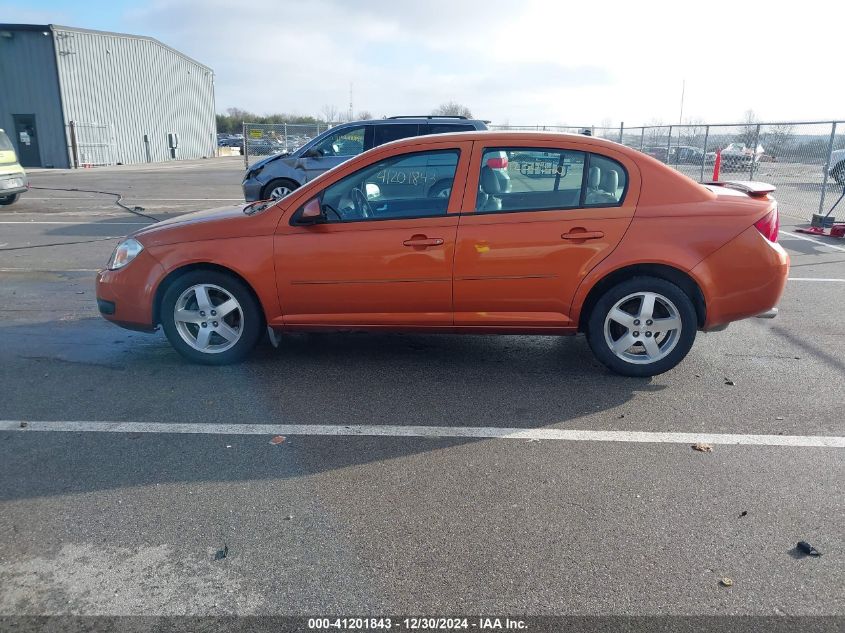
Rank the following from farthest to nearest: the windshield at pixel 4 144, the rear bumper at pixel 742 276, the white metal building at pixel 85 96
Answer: the white metal building at pixel 85 96
the windshield at pixel 4 144
the rear bumper at pixel 742 276

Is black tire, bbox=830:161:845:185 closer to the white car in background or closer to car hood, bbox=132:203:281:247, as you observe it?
the white car in background

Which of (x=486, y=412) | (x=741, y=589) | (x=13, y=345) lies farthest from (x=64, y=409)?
(x=741, y=589)

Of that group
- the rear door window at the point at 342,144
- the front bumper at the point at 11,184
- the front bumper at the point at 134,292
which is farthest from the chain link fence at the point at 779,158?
the front bumper at the point at 11,184

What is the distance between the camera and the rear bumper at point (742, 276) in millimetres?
4805

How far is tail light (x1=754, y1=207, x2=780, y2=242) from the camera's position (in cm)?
484

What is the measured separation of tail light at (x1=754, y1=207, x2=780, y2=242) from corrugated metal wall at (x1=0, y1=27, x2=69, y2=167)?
3528 cm

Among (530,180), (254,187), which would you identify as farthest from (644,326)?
(254,187)

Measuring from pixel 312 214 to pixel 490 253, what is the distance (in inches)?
51.5

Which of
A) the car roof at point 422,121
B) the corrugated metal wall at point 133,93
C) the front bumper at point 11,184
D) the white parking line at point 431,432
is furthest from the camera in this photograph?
the corrugated metal wall at point 133,93

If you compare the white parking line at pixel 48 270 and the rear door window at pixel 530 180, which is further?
the white parking line at pixel 48 270

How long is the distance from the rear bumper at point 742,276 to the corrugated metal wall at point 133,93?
116ft

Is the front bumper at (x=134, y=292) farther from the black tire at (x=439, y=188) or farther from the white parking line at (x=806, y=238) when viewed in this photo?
the white parking line at (x=806, y=238)

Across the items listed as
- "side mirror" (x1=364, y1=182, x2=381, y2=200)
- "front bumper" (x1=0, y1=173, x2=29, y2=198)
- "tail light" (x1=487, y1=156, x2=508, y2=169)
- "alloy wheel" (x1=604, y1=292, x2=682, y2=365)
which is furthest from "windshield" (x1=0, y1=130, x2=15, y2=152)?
"alloy wheel" (x1=604, y1=292, x2=682, y2=365)

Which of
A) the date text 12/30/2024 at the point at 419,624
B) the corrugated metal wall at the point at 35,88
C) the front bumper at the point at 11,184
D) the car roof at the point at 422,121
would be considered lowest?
the date text 12/30/2024 at the point at 419,624
